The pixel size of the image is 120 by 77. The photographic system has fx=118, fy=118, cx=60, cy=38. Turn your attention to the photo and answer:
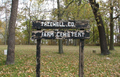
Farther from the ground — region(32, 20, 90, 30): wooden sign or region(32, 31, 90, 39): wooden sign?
region(32, 20, 90, 30): wooden sign

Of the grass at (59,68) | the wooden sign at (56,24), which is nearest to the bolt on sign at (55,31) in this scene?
the wooden sign at (56,24)

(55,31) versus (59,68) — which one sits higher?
(55,31)

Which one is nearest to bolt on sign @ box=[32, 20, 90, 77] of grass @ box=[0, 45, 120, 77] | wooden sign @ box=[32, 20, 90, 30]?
wooden sign @ box=[32, 20, 90, 30]

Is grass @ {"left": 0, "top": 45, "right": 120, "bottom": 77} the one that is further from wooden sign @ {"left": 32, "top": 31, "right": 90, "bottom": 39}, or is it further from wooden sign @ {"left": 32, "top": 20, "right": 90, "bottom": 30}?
wooden sign @ {"left": 32, "top": 20, "right": 90, "bottom": 30}

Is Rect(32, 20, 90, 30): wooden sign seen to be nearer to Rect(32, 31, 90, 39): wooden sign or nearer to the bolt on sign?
the bolt on sign

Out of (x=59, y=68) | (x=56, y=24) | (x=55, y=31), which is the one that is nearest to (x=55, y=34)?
(x=55, y=31)

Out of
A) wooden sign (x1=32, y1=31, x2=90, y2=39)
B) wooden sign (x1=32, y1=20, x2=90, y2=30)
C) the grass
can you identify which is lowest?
the grass

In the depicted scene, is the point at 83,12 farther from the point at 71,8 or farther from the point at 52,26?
the point at 52,26

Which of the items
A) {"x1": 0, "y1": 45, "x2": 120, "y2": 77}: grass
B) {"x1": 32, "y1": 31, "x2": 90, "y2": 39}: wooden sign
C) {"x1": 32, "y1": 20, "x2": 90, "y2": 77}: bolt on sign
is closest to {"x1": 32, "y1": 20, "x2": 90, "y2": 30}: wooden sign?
{"x1": 32, "y1": 20, "x2": 90, "y2": 77}: bolt on sign

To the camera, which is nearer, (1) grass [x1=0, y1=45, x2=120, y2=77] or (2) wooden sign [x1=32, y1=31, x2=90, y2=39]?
(2) wooden sign [x1=32, y1=31, x2=90, y2=39]

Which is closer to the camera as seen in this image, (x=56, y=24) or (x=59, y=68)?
(x=56, y=24)

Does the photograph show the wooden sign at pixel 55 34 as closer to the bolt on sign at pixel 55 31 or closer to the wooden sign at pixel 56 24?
the bolt on sign at pixel 55 31

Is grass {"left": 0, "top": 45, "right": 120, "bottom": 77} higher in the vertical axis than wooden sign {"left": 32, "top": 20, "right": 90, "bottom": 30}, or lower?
lower

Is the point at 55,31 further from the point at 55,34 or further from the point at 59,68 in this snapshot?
the point at 59,68
